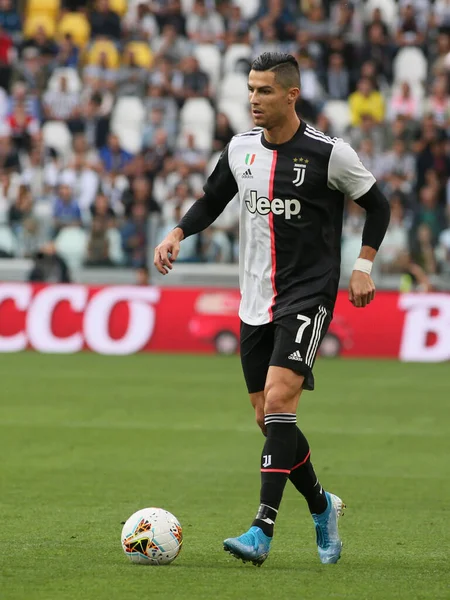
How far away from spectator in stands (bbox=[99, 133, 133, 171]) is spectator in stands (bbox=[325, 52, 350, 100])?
4.28 metres

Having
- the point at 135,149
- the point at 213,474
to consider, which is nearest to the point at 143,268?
the point at 135,149

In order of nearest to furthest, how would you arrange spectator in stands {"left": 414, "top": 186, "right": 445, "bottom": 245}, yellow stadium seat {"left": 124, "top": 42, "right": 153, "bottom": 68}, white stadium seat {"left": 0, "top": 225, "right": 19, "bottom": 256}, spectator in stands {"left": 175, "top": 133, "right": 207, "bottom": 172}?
spectator in stands {"left": 414, "top": 186, "right": 445, "bottom": 245} → white stadium seat {"left": 0, "top": 225, "right": 19, "bottom": 256} → spectator in stands {"left": 175, "top": 133, "right": 207, "bottom": 172} → yellow stadium seat {"left": 124, "top": 42, "right": 153, "bottom": 68}

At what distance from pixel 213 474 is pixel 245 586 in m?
3.93

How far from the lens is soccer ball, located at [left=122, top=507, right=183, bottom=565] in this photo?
19.8ft

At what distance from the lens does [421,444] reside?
1127 centimetres

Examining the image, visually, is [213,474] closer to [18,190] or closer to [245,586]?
[245,586]

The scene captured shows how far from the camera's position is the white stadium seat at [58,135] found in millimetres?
24936

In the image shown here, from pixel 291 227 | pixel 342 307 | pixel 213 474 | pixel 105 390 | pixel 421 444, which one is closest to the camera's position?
pixel 291 227

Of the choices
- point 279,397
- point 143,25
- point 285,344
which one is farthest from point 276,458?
point 143,25

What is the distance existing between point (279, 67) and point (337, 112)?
62.4ft

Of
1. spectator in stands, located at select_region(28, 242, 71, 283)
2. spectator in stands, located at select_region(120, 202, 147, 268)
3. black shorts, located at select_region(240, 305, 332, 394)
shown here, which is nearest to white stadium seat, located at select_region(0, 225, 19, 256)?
spectator in stands, located at select_region(28, 242, 71, 283)

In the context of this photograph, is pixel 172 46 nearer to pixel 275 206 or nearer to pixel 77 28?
pixel 77 28

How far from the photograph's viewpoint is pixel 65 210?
73.7 feet

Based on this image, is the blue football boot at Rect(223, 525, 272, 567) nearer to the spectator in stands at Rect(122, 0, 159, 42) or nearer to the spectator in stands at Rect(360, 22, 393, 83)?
the spectator in stands at Rect(360, 22, 393, 83)
